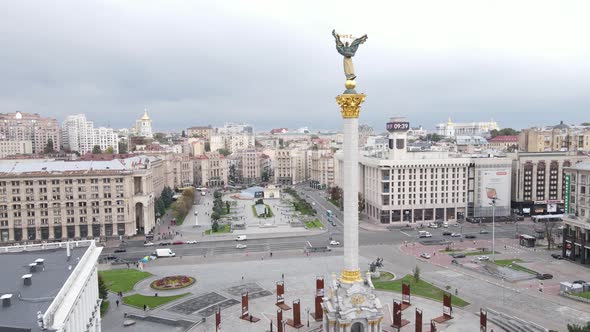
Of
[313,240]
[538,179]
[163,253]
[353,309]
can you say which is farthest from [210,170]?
[353,309]

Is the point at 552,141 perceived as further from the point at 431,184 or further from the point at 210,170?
the point at 210,170

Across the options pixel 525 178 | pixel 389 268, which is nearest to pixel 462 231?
pixel 525 178

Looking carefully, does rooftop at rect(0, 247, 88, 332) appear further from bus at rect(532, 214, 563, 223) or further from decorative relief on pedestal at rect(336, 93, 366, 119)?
bus at rect(532, 214, 563, 223)

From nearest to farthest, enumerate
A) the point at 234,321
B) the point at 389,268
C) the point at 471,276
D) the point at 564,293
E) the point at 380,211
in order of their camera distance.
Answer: the point at 234,321 < the point at 564,293 < the point at 471,276 < the point at 389,268 < the point at 380,211

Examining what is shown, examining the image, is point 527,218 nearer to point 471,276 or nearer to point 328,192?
point 471,276

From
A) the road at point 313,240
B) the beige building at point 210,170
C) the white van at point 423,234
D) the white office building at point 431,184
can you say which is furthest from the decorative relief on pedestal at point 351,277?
the beige building at point 210,170

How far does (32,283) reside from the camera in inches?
1262

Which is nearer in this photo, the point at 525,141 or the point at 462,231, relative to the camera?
the point at 462,231

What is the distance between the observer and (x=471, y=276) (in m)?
67.6

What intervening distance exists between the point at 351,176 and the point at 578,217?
4994 cm

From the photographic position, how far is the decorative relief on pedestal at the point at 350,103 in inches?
1794

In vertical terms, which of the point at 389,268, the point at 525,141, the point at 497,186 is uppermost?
the point at 525,141

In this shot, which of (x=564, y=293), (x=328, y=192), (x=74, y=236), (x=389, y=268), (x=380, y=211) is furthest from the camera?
(x=328, y=192)

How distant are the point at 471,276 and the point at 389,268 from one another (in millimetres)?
12068
